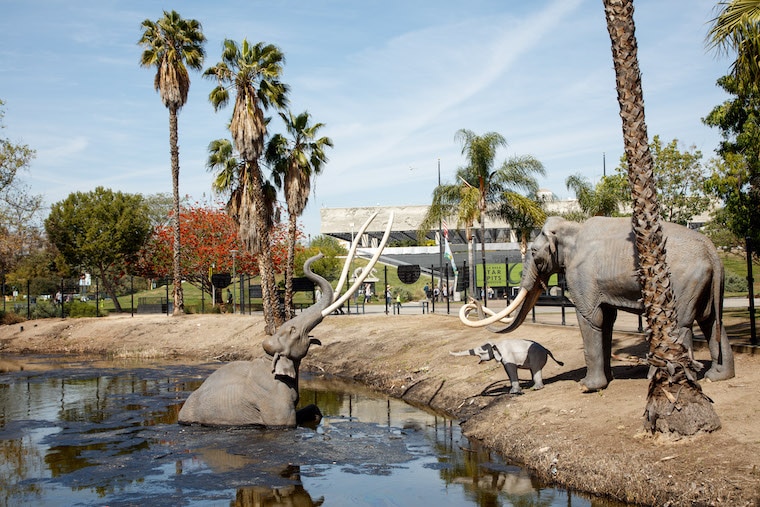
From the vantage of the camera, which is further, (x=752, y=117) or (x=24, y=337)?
(x=24, y=337)

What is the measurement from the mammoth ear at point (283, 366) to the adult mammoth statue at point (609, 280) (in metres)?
2.80

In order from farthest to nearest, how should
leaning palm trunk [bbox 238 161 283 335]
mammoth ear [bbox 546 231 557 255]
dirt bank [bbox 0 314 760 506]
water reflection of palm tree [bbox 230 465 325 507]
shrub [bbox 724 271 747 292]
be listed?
shrub [bbox 724 271 747 292]
leaning palm trunk [bbox 238 161 283 335]
mammoth ear [bbox 546 231 557 255]
water reflection of palm tree [bbox 230 465 325 507]
dirt bank [bbox 0 314 760 506]

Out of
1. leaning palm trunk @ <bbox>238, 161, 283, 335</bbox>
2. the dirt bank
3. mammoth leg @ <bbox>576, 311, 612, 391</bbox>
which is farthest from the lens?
leaning palm trunk @ <bbox>238, 161, 283, 335</bbox>

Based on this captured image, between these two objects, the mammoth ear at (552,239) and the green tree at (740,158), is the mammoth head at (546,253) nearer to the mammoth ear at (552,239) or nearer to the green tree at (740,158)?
the mammoth ear at (552,239)

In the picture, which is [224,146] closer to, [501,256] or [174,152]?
[174,152]

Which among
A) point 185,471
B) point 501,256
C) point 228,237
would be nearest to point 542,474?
point 185,471

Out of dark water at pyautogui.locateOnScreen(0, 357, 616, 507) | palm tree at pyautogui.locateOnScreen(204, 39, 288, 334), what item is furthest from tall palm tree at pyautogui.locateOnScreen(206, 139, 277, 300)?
dark water at pyautogui.locateOnScreen(0, 357, 616, 507)

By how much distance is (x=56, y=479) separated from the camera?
9758 mm

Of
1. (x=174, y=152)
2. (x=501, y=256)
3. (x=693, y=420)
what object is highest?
(x=174, y=152)

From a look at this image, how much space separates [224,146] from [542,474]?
22836mm

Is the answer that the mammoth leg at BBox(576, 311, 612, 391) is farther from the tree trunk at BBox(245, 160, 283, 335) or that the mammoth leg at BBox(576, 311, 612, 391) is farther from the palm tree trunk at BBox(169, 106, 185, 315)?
the palm tree trunk at BBox(169, 106, 185, 315)

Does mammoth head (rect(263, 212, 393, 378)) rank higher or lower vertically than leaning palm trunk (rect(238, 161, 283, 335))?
lower

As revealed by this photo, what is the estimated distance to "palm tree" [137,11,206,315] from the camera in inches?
1310

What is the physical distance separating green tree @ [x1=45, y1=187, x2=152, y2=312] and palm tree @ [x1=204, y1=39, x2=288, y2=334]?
62.4ft
